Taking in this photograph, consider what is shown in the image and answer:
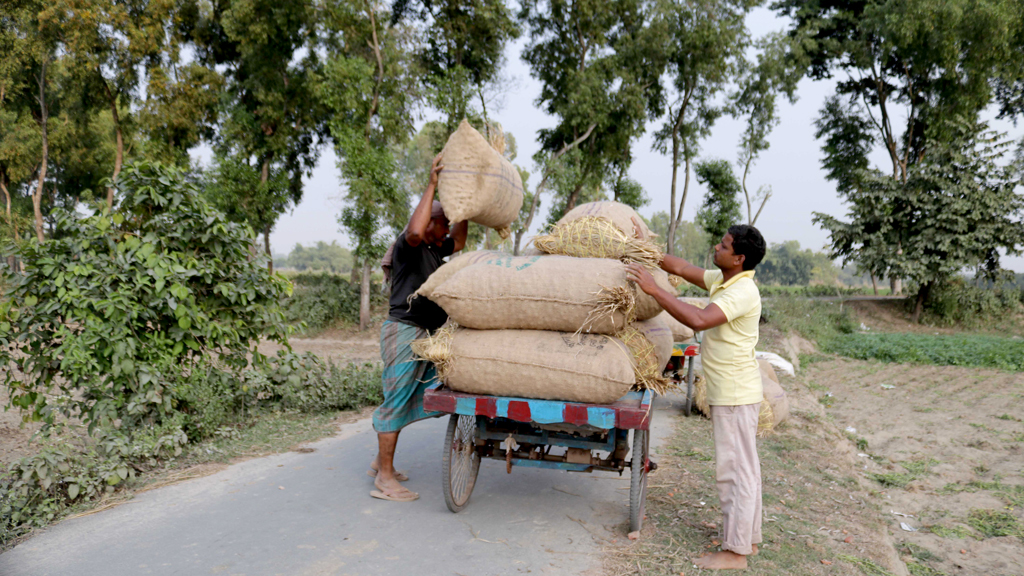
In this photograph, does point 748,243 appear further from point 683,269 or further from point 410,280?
point 410,280

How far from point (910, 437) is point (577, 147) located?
16.0 meters

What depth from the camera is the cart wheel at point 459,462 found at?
3.60 m

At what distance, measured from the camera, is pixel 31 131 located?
2212 centimetres

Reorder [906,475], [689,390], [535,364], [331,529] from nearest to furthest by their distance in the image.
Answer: [535,364], [331,529], [906,475], [689,390]

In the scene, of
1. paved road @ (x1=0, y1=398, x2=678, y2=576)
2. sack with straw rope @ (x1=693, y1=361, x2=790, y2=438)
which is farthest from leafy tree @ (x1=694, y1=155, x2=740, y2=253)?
paved road @ (x1=0, y1=398, x2=678, y2=576)

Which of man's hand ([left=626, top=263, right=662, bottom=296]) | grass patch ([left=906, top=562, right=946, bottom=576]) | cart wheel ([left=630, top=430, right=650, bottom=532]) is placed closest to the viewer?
man's hand ([left=626, top=263, right=662, bottom=296])

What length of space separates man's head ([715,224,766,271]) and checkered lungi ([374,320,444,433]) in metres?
1.96

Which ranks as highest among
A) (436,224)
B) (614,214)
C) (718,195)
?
(718,195)

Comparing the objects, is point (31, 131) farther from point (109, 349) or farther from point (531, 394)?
point (531, 394)

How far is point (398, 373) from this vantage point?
13.1 feet

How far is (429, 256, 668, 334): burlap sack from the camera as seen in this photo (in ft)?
11.2

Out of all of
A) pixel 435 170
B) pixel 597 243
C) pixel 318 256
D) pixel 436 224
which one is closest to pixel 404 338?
pixel 436 224

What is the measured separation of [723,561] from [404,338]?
7.53 feet

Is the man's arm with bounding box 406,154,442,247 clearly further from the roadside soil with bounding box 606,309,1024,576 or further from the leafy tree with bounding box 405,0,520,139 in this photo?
the leafy tree with bounding box 405,0,520,139
